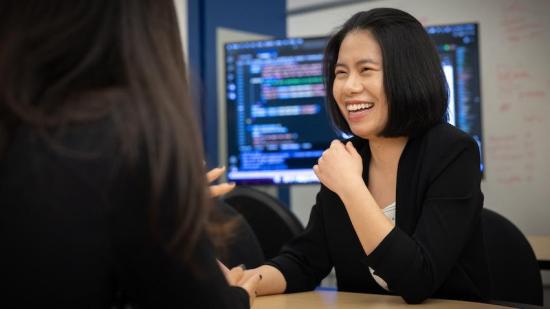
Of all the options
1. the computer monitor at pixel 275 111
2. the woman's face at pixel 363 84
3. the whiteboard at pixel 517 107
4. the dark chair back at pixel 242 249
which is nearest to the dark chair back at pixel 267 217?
the dark chair back at pixel 242 249

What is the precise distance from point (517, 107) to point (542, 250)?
4.01 feet

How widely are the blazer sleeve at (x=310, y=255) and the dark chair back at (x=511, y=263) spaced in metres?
0.54

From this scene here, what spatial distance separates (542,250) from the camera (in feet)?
8.38

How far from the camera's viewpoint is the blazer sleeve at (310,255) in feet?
5.39

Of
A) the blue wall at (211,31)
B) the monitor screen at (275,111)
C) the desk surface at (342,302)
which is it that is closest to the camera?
the desk surface at (342,302)

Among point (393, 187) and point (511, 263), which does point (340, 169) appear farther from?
point (511, 263)

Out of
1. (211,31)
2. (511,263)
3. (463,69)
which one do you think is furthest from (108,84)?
(211,31)

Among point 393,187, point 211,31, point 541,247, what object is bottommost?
point 541,247

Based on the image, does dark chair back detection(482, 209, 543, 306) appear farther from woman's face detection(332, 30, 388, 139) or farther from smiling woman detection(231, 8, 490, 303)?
woman's face detection(332, 30, 388, 139)

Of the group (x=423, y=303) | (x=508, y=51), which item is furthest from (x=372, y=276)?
(x=508, y=51)

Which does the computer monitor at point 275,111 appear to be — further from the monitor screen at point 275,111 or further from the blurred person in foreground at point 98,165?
the blurred person in foreground at point 98,165

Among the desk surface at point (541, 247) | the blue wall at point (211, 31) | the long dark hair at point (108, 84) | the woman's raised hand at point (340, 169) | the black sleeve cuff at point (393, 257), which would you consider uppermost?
the blue wall at point (211, 31)

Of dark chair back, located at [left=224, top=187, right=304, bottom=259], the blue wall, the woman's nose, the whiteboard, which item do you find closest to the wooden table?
the whiteboard

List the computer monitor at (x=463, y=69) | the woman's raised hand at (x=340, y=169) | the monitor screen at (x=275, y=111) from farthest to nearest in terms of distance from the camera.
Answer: the monitor screen at (x=275, y=111) < the computer monitor at (x=463, y=69) < the woman's raised hand at (x=340, y=169)
